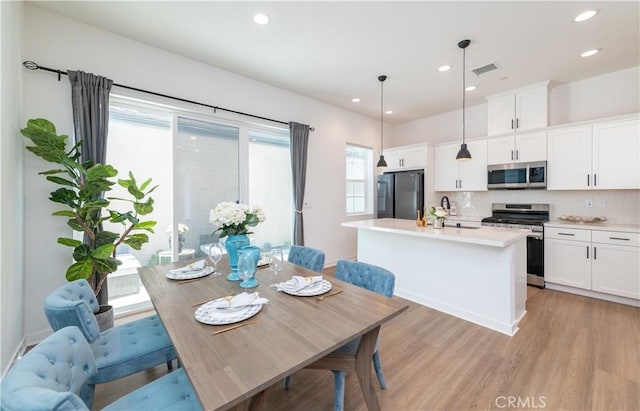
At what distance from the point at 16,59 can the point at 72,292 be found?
2064mm

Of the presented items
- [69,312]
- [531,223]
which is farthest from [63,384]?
[531,223]

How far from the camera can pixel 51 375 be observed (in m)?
0.93

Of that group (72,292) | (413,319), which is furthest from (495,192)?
(72,292)

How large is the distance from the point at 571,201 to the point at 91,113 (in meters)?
6.18

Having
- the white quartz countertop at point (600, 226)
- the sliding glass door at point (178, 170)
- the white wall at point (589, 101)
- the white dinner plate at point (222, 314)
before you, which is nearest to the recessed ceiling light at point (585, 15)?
the white wall at point (589, 101)

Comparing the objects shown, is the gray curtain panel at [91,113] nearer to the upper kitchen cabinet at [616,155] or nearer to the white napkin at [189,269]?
the white napkin at [189,269]

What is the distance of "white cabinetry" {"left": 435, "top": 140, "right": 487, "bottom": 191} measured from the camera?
178 inches

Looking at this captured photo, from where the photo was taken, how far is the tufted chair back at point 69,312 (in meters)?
1.33

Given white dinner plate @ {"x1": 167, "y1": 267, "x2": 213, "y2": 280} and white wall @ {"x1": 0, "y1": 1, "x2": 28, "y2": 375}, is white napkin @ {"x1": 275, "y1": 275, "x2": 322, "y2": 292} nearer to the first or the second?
white dinner plate @ {"x1": 167, "y1": 267, "x2": 213, "y2": 280}

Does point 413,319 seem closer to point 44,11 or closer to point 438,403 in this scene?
point 438,403

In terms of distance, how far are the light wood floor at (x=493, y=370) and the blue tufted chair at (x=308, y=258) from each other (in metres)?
0.81

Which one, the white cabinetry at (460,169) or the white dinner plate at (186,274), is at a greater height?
the white cabinetry at (460,169)

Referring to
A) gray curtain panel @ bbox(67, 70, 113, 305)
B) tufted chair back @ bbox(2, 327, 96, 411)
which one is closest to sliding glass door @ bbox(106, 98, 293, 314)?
gray curtain panel @ bbox(67, 70, 113, 305)

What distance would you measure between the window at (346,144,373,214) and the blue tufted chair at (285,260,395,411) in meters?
3.39
